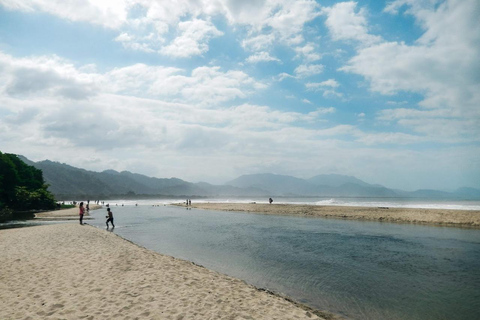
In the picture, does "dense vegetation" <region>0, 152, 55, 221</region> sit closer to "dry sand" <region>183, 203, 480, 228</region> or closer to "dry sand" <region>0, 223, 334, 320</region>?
"dry sand" <region>0, 223, 334, 320</region>

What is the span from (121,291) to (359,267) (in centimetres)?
1335

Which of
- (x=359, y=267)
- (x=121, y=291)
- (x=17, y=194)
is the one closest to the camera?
(x=121, y=291)

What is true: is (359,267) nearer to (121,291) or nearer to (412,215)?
(121,291)

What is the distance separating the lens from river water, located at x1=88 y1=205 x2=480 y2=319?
10430 millimetres

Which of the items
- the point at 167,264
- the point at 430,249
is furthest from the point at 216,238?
the point at 430,249

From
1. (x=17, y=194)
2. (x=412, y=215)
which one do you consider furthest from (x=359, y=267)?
(x=17, y=194)

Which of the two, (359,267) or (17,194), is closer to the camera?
(359,267)

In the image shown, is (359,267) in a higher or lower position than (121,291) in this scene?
lower

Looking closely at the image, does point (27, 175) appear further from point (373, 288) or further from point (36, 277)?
point (373, 288)

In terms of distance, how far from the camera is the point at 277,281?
13039 mm

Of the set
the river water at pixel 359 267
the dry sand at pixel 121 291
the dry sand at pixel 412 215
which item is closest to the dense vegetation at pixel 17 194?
the river water at pixel 359 267

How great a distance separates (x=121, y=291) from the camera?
9.54 m

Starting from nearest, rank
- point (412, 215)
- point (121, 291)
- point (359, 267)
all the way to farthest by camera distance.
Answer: point (121, 291) → point (359, 267) → point (412, 215)

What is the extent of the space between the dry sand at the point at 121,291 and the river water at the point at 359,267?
92.7 inches
